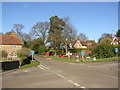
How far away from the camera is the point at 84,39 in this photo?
104 meters

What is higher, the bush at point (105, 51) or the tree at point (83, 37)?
→ the tree at point (83, 37)

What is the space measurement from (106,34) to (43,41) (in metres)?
51.6

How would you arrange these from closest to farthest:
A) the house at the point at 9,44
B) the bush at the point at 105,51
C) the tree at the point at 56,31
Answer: the bush at the point at 105,51 < the house at the point at 9,44 < the tree at the point at 56,31

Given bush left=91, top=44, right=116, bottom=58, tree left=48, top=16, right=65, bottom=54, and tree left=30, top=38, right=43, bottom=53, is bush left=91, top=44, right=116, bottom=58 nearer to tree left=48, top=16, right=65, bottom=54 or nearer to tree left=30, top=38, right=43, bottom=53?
tree left=48, top=16, right=65, bottom=54

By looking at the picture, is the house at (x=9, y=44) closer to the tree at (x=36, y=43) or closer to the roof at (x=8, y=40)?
the roof at (x=8, y=40)

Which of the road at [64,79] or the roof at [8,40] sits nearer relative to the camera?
the road at [64,79]

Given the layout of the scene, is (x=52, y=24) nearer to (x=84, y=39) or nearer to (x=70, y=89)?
(x=84, y=39)

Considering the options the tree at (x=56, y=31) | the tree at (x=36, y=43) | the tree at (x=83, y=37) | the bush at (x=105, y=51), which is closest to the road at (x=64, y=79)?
the bush at (x=105, y=51)

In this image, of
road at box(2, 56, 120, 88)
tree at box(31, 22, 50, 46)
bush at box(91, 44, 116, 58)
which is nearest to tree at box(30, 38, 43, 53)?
tree at box(31, 22, 50, 46)

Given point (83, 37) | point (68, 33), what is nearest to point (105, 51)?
point (68, 33)

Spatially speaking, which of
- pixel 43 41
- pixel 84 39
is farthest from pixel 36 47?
pixel 84 39

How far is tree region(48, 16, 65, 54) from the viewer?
52.2 metres

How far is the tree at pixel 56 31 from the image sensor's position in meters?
52.2

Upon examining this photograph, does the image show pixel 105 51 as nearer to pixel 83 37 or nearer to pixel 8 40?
pixel 8 40
